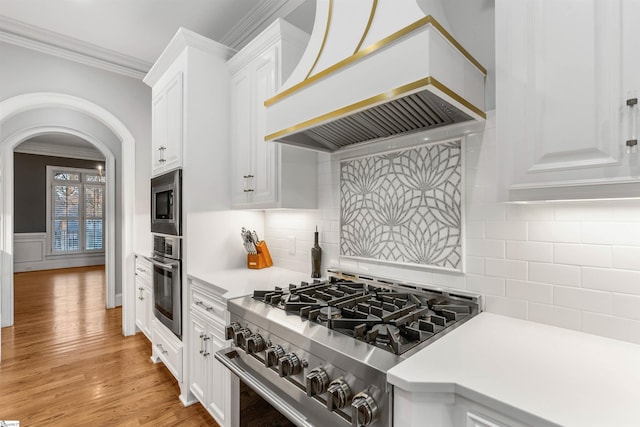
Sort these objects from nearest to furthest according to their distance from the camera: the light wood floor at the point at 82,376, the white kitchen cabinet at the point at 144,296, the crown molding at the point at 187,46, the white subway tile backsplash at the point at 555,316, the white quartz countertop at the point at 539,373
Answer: the white quartz countertop at the point at 539,373
the white subway tile backsplash at the point at 555,316
the light wood floor at the point at 82,376
the crown molding at the point at 187,46
the white kitchen cabinet at the point at 144,296

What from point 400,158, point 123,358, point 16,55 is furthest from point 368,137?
point 16,55

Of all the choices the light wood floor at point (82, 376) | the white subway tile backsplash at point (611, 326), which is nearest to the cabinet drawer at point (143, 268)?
the light wood floor at point (82, 376)

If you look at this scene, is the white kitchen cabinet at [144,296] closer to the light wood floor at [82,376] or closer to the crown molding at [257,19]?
the light wood floor at [82,376]

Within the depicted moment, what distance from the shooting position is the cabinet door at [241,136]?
223 cm

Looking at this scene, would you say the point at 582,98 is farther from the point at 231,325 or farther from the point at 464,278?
the point at 231,325

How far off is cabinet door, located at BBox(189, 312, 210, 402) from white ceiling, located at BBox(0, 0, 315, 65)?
7.37ft

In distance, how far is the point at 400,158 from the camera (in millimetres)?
1701

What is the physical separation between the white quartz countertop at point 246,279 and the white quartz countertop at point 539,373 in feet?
3.45

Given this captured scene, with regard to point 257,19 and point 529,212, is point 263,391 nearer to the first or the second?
point 529,212

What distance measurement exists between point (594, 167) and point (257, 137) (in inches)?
69.1

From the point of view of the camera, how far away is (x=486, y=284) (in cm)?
140

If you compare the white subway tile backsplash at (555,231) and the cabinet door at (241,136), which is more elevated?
the cabinet door at (241,136)

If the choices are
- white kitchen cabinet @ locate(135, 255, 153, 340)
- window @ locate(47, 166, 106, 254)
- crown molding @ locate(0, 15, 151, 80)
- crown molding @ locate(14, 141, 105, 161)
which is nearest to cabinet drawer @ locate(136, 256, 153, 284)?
white kitchen cabinet @ locate(135, 255, 153, 340)

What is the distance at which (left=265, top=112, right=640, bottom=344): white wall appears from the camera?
3.59 feet
